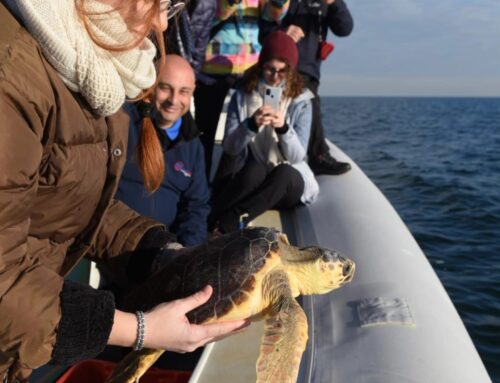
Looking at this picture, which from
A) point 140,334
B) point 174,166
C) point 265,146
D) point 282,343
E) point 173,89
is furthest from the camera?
point 265,146

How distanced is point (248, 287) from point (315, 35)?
9.67 feet

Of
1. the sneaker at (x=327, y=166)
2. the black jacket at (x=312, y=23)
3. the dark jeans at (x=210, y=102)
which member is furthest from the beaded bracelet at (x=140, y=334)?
the black jacket at (x=312, y=23)

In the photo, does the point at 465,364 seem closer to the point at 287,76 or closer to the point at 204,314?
the point at 204,314

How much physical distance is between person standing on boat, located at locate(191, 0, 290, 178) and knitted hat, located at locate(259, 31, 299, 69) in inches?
20.2

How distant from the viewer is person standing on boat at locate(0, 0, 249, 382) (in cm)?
87

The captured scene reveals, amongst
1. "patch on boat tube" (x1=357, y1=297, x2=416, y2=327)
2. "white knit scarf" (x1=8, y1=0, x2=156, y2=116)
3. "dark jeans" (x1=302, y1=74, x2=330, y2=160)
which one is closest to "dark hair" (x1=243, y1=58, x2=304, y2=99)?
"dark jeans" (x1=302, y1=74, x2=330, y2=160)

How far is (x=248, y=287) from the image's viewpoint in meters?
1.50

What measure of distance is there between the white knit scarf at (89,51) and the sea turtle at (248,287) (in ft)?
2.00

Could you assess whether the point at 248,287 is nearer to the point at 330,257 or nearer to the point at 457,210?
the point at 330,257

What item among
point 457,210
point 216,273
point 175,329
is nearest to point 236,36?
point 216,273

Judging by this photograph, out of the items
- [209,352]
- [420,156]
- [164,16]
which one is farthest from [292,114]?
[420,156]

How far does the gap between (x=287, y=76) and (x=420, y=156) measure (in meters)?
10.3

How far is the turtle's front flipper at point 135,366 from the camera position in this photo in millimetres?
1490

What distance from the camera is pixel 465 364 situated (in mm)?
1610
